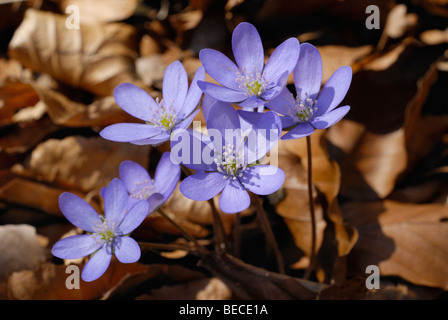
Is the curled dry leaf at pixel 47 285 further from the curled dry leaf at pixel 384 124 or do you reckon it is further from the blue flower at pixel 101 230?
the curled dry leaf at pixel 384 124

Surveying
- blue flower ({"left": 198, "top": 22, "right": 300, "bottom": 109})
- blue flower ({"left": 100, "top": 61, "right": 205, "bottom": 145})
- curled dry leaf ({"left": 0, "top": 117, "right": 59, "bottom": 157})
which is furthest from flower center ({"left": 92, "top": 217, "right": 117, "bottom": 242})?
curled dry leaf ({"left": 0, "top": 117, "right": 59, "bottom": 157})

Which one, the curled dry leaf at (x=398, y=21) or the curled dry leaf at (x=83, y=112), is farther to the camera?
the curled dry leaf at (x=398, y=21)

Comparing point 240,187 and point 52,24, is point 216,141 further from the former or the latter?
point 52,24

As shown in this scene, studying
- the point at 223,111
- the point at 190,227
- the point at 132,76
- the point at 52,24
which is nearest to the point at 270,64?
the point at 223,111

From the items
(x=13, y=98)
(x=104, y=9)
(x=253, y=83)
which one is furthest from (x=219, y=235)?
(x=104, y=9)

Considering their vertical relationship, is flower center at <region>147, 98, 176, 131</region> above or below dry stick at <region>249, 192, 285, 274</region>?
above

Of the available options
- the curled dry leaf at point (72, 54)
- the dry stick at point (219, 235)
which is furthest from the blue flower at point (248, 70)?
the curled dry leaf at point (72, 54)

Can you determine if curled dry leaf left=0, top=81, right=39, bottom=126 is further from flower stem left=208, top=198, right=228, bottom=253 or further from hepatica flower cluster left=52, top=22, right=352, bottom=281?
flower stem left=208, top=198, right=228, bottom=253
